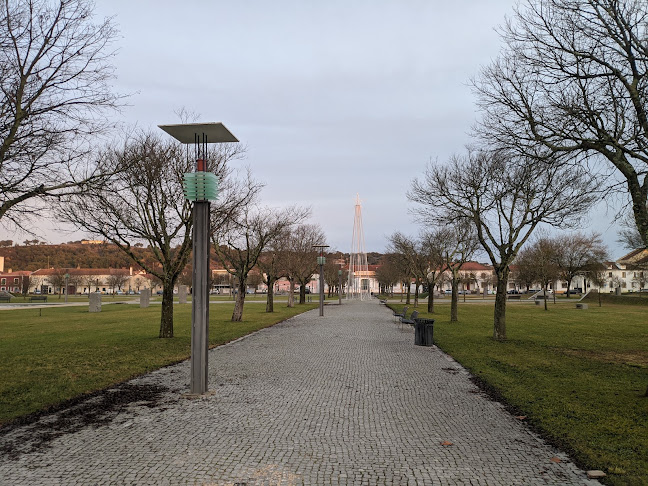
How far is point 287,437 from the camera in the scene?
5914 mm

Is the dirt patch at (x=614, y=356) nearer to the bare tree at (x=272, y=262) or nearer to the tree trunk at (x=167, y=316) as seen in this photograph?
the tree trunk at (x=167, y=316)

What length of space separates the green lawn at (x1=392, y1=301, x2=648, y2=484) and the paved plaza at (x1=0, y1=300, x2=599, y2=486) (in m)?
0.40

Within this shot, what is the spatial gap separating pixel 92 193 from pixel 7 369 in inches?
197

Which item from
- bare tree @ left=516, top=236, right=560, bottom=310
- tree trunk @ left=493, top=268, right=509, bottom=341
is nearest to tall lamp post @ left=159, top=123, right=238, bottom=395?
tree trunk @ left=493, top=268, right=509, bottom=341

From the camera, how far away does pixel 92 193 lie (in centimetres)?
910

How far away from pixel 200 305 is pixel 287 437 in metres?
3.18

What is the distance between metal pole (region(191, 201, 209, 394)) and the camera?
8.23 meters

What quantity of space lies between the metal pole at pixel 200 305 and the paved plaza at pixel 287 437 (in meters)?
0.41

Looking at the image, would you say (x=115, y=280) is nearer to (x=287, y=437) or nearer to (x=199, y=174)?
(x=199, y=174)

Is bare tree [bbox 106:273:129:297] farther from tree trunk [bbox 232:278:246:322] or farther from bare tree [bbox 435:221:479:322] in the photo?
bare tree [bbox 435:221:479:322]

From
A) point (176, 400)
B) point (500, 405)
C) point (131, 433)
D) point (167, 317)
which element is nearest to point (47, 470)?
point (131, 433)

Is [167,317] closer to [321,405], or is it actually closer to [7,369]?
[7,369]

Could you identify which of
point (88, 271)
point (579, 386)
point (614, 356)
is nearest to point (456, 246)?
point (614, 356)

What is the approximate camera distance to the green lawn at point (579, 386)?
17.9 ft
